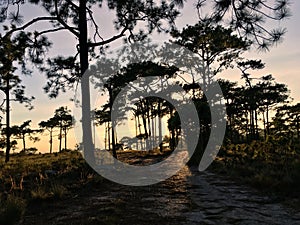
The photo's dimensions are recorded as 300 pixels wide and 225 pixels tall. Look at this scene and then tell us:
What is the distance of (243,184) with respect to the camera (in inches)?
373

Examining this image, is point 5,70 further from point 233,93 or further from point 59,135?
point 59,135

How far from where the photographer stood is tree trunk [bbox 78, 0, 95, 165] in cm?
1205

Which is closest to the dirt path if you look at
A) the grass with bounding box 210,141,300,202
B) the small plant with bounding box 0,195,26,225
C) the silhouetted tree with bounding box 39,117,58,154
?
the small plant with bounding box 0,195,26,225

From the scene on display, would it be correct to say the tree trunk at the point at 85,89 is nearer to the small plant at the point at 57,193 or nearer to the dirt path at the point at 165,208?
the dirt path at the point at 165,208

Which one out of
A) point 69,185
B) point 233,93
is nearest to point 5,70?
point 69,185

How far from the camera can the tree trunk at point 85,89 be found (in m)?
12.1


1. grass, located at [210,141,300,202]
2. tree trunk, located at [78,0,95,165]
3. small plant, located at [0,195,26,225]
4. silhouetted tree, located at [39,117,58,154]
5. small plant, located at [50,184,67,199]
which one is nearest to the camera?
small plant, located at [0,195,26,225]

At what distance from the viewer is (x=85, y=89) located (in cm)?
1220

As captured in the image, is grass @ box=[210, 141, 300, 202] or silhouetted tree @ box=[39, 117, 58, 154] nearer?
grass @ box=[210, 141, 300, 202]

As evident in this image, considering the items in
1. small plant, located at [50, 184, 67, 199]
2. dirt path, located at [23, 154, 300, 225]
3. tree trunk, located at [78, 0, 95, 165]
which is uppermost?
tree trunk, located at [78, 0, 95, 165]

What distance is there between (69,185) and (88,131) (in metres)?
3.20

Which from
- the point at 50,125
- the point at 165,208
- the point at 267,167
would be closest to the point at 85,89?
the point at 267,167

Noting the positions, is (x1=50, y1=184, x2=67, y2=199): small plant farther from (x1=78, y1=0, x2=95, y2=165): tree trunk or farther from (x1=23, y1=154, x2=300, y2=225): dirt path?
(x1=78, y1=0, x2=95, y2=165): tree trunk

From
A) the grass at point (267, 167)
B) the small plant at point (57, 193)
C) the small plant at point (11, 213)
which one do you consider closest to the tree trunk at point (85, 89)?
the small plant at point (57, 193)
